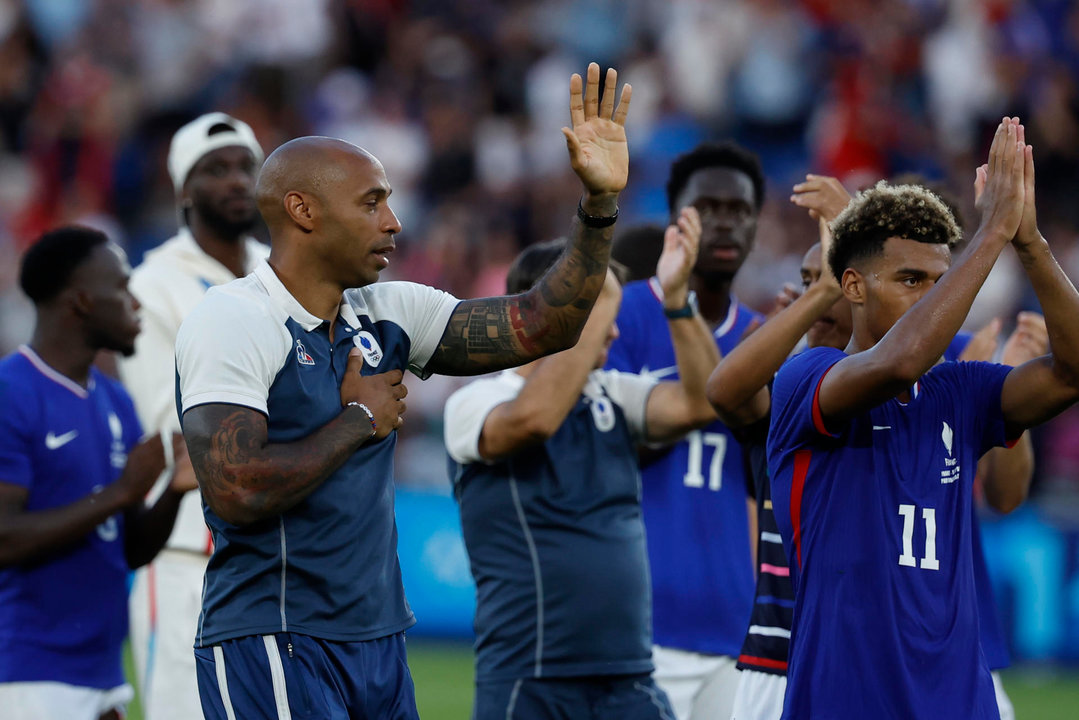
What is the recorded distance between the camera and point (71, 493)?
5820 mm

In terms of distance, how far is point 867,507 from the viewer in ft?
13.7

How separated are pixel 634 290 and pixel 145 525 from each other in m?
2.38

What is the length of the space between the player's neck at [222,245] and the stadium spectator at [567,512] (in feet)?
5.06

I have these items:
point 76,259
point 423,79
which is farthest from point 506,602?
point 423,79

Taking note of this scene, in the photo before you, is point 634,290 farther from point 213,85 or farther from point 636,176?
point 213,85

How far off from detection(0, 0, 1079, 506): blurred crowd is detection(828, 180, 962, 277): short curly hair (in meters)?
9.95

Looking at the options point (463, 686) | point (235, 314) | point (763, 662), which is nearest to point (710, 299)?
point (763, 662)

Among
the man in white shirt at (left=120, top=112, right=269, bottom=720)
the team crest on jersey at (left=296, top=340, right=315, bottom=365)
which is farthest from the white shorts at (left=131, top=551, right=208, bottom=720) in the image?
the team crest on jersey at (left=296, top=340, right=315, bottom=365)

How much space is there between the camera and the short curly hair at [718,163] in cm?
683

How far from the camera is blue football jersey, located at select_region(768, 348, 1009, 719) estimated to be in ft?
13.4

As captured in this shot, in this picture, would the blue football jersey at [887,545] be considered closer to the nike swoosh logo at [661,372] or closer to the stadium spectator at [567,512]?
the stadium spectator at [567,512]

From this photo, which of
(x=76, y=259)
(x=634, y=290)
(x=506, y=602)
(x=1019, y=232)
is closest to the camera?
(x=1019, y=232)

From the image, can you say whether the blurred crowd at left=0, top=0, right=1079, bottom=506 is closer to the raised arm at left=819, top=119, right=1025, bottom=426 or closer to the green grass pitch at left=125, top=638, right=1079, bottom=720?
the green grass pitch at left=125, top=638, right=1079, bottom=720

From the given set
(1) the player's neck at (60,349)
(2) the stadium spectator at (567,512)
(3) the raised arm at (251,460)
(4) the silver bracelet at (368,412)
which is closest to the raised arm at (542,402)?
(2) the stadium spectator at (567,512)
